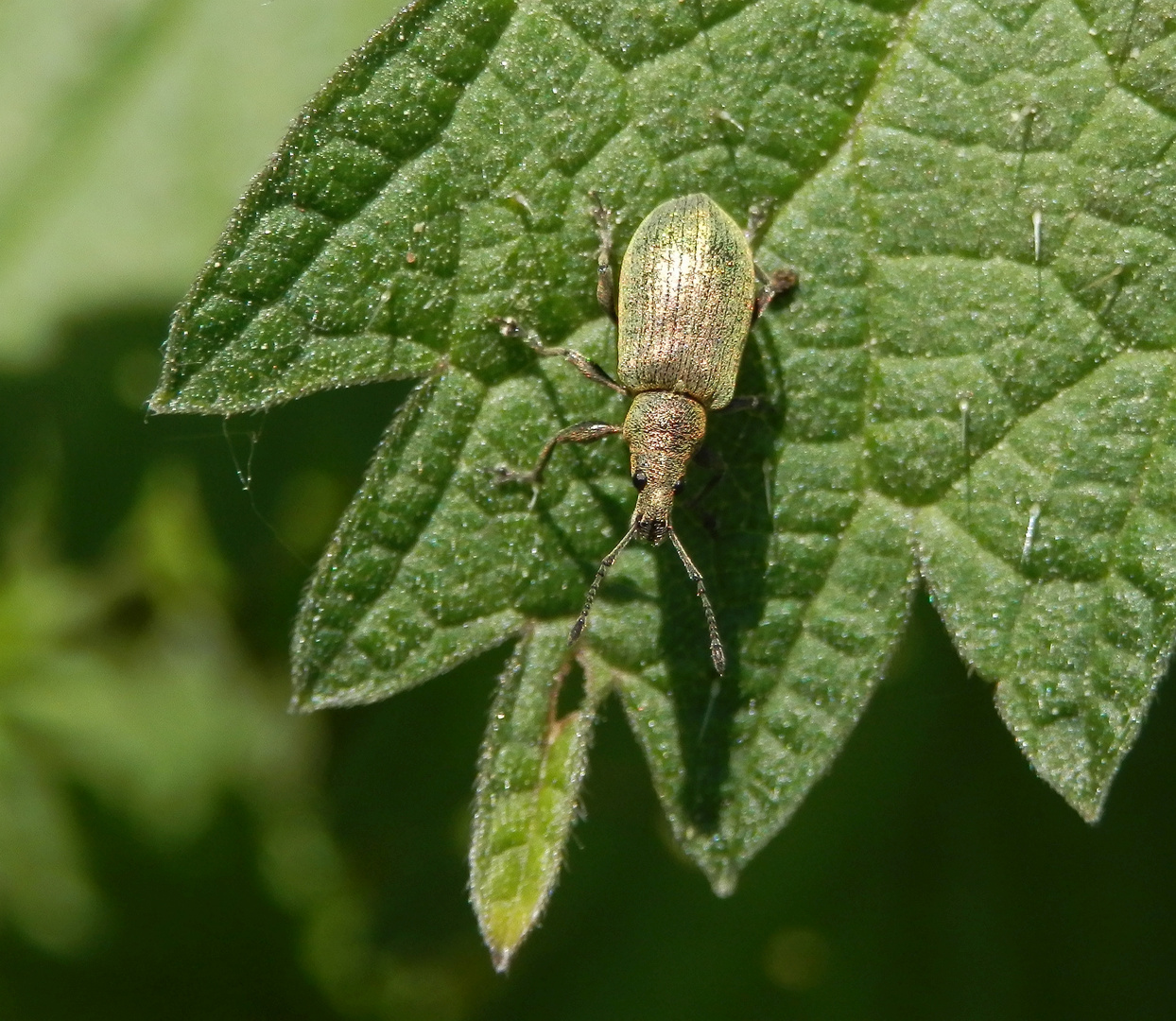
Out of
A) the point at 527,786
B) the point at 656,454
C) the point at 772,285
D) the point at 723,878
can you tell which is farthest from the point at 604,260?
the point at 723,878

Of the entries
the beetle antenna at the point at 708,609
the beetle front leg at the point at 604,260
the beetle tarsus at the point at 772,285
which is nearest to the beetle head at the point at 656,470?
the beetle antenna at the point at 708,609

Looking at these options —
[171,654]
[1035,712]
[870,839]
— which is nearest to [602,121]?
[1035,712]

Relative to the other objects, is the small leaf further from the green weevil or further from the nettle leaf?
the green weevil

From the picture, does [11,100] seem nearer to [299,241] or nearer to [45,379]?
[45,379]

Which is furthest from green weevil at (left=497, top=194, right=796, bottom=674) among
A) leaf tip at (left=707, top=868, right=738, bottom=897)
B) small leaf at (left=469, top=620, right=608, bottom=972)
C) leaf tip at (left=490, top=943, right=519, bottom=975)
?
leaf tip at (left=490, top=943, right=519, bottom=975)

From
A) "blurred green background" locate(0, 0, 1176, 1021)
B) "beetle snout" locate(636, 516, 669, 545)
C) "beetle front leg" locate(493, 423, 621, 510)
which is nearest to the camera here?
"beetle front leg" locate(493, 423, 621, 510)

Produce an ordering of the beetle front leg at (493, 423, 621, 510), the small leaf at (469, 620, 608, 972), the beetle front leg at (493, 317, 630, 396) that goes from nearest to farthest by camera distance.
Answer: the small leaf at (469, 620, 608, 972)
the beetle front leg at (493, 317, 630, 396)
the beetle front leg at (493, 423, 621, 510)

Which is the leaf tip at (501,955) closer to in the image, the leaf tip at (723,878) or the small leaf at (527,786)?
the small leaf at (527,786)
